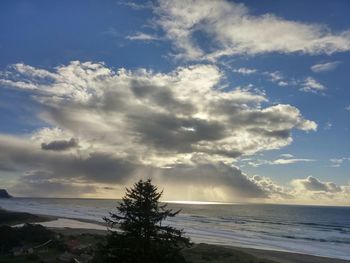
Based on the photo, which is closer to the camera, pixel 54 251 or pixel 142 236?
pixel 142 236

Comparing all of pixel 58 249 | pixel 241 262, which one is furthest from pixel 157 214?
pixel 241 262

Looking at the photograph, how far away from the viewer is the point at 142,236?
20.1 metres

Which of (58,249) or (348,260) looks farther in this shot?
(348,260)

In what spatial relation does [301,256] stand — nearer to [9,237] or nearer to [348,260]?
[348,260]

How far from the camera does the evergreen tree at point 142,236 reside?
774 inches

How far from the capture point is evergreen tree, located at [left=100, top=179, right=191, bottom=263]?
64.5 ft

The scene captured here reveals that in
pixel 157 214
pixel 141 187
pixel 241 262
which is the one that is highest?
pixel 141 187

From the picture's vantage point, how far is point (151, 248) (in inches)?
781

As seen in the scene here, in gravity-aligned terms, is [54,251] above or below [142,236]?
below

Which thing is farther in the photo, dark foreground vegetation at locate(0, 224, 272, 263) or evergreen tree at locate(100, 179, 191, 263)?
dark foreground vegetation at locate(0, 224, 272, 263)

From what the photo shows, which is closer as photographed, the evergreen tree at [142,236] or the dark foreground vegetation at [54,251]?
the evergreen tree at [142,236]

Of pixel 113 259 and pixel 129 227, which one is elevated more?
pixel 129 227

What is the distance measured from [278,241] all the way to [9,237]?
50.7m

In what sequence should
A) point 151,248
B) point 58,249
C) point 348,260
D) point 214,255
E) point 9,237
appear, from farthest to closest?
point 348,260 → point 214,255 → point 9,237 → point 58,249 → point 151,248
